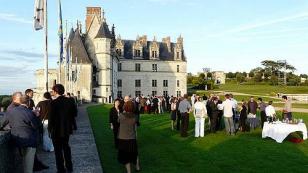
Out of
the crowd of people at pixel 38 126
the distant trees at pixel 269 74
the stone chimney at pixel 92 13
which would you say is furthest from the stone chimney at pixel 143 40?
the crowd of people at pixel 38 126

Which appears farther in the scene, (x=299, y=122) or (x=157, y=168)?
(x=299, y=122)

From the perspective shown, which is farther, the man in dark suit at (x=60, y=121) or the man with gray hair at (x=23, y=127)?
the man in dark suit at (x=60, y=121)

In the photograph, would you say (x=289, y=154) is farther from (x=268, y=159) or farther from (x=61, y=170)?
(x=61, y=170)

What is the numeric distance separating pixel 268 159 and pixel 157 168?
4.09 metres

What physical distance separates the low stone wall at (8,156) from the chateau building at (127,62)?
239 feet

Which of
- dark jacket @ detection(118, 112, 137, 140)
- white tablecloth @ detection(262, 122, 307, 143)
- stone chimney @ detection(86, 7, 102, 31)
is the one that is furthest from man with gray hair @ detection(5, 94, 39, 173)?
stone chimney @ detection(86, 7, 102, 31)

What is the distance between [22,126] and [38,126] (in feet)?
1.87

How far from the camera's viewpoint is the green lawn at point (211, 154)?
43.5 ft

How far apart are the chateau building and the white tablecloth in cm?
6424

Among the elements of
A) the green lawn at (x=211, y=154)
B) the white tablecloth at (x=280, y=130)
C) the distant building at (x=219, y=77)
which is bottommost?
the green lawn at (x=211, y=154)

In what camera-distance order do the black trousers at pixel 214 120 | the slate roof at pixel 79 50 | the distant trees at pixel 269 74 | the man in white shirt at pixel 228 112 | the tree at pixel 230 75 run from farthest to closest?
the tree at pixel 230 75, the distant trees at pixel 269 74, the slate roof at pixel 79 50, the black trousers at pixel 214 120, the man in white shirt at pixel 228 112

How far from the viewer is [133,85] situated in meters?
101

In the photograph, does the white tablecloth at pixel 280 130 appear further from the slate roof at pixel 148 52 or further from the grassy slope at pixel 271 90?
the grassy slope at pixel 271 90

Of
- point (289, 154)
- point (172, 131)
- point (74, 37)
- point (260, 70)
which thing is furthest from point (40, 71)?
point (260, 70)
